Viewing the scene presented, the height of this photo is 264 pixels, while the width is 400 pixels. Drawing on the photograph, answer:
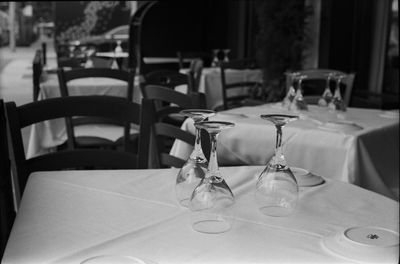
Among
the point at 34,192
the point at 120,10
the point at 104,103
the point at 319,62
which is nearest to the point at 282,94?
the point at 319,62

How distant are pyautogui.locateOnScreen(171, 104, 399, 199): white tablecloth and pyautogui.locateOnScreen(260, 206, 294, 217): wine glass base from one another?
1078 mm

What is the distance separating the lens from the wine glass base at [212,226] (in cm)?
108

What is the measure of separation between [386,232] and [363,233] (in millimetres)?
43

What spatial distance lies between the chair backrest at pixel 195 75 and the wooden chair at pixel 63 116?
1712 mm

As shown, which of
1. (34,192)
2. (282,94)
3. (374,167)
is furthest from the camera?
(282,94)

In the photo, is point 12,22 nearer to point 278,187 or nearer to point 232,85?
point 232,85

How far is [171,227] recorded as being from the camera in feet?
→ 3.67

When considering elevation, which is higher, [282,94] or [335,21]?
[335,21]

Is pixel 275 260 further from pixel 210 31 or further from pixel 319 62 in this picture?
pixel 210 31

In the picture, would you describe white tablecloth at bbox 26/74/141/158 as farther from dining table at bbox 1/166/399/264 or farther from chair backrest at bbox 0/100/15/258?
dining table at bbox 1/166/399/264

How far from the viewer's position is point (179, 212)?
1215mm

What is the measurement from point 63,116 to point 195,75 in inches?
109

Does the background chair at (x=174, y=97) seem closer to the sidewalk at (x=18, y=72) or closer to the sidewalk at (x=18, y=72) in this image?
the sidewalk at (x=18, y=72)

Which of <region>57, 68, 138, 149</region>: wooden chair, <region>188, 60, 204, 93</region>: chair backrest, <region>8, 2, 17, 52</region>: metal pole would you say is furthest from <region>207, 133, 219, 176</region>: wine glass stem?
<region>8, 2, 17, 52</region>: metal pole
